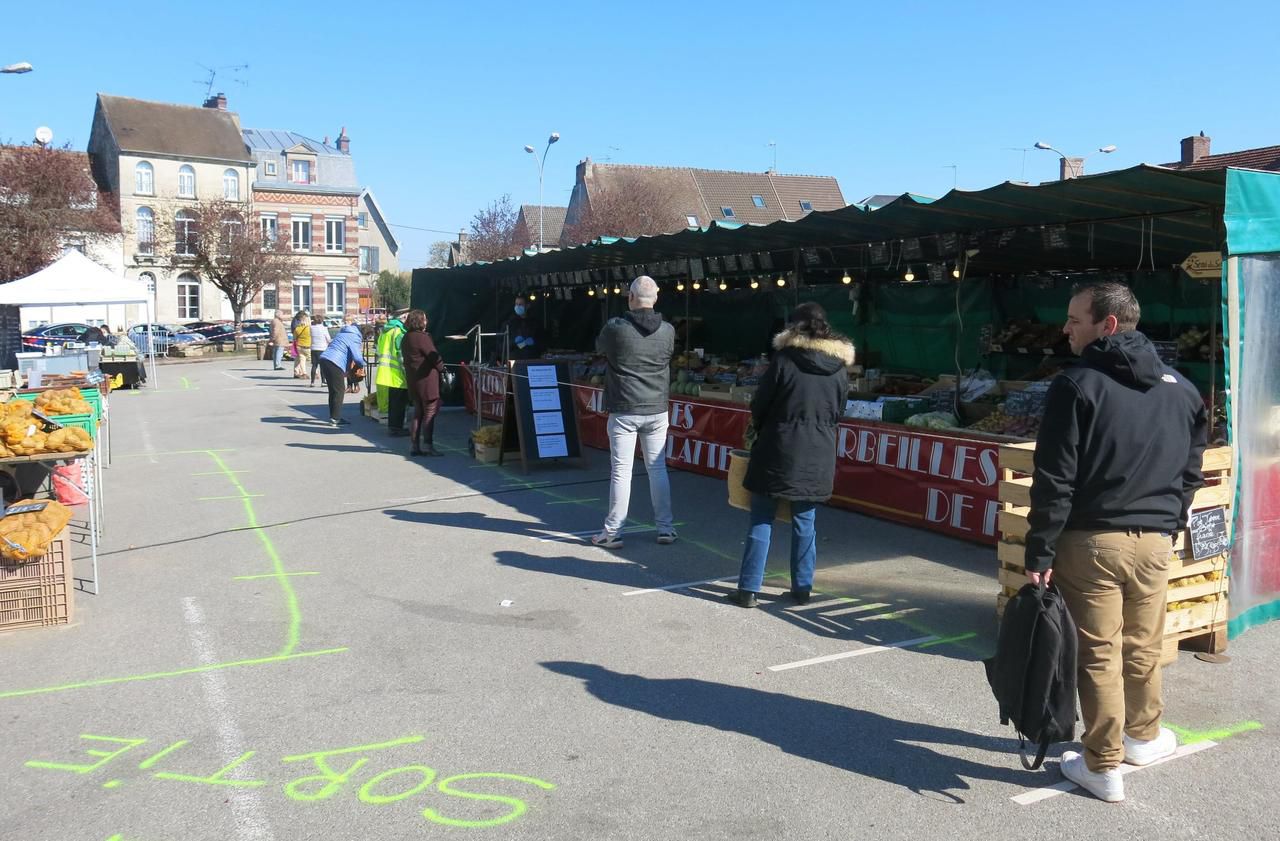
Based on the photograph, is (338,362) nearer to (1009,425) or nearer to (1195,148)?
(1009,425)

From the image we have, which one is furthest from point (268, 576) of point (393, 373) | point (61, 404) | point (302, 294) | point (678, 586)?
point (302, 294)

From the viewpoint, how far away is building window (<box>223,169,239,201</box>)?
2085 inches

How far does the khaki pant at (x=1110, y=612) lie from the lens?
3.52m

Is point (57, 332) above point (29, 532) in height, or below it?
above

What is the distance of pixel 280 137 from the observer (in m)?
58.6

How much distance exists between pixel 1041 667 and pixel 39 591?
17.4 ft

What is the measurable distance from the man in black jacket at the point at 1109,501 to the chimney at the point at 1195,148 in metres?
37.9

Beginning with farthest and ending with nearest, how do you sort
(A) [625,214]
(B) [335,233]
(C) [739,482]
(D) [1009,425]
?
(B) [335,233] → (A) [625,214] → (D) [1009,425] → (C) [739,482]

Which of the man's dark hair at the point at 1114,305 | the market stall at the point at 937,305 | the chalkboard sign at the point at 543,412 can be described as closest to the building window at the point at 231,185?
the market stall at the point at 937,305

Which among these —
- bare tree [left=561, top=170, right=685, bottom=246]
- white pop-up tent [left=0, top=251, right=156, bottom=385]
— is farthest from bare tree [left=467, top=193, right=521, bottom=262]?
white pop-up tent [left=0, top=251, right=156, bottom=385]

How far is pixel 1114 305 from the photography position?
3598 mm

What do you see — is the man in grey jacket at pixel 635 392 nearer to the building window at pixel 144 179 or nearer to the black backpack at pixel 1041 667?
the black backpack at pixel 1041 667

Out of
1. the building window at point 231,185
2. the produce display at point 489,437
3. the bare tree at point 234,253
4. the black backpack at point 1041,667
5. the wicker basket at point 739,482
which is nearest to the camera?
the black backpack at point 1041,667

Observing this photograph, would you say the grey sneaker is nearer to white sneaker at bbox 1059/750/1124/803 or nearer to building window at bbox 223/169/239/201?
white sneaker at bbox 1059/750/1124/803
